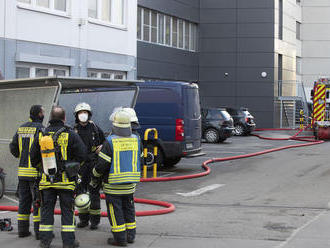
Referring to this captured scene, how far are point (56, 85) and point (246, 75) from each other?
27945 mm

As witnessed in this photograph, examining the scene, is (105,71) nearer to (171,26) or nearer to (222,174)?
(222,174)

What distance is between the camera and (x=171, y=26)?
33438 mm

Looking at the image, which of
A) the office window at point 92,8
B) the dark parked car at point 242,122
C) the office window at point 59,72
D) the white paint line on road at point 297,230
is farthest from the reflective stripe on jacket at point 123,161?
Result: the dark parked car at point 242,122

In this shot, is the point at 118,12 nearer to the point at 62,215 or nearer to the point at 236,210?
the point at 236,210

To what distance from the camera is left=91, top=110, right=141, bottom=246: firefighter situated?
24.5 feet

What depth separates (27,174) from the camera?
26.7 ft

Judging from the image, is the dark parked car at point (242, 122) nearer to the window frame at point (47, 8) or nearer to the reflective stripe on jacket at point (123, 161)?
the window frame at point (47, 8)

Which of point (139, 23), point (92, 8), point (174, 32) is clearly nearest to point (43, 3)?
point (92, 8)

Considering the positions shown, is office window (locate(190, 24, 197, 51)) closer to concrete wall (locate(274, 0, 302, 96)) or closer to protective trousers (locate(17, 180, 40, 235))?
concrete wall (locate(274, 0, 302, 96))

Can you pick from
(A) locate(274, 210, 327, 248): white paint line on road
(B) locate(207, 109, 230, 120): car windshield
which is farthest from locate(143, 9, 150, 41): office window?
(A) locate(274, 210, 327, 248): white paint line on road

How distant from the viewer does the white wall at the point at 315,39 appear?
49938 mm

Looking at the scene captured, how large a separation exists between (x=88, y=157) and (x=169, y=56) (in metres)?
24.7

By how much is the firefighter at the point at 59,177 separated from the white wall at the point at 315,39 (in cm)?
4484

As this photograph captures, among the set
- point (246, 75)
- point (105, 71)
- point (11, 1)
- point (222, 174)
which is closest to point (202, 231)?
point (222, 174)
